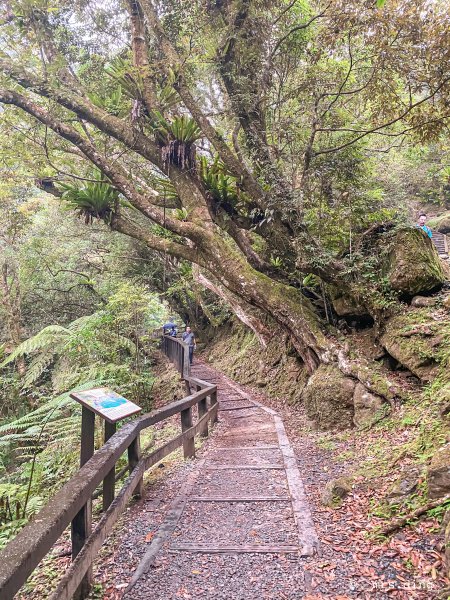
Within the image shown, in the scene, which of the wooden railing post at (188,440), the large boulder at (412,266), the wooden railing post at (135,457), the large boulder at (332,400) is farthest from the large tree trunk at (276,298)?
the wooden railing post at (135,457)

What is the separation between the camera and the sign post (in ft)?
8.34

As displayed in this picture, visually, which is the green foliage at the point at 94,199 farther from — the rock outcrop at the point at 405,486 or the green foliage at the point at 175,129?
the rock outcrop at the point at 405,486

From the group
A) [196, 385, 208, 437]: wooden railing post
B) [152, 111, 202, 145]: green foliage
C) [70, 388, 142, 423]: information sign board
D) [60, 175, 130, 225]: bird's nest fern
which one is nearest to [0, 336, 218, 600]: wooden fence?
[70, 388, 142, 423]: information sign board

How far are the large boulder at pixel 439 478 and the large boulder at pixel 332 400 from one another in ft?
10.4

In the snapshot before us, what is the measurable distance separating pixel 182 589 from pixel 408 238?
20.4 ft

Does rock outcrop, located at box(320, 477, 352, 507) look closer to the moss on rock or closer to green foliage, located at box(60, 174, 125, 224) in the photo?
green foliage, located at box(60, 174, 125, 224)

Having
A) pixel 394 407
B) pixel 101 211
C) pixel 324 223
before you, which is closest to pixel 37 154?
pixel 101 211

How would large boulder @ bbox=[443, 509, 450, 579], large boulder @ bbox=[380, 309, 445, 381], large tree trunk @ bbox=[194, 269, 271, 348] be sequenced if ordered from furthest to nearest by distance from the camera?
large tree trunk @ bbox=[194, 269, 271, 348] < large boulder @ bbox=[380, 309, 445, 381] < large boulder @ bbox=[443, 509, 450, 579]

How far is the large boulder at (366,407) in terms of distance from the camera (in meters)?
5.70

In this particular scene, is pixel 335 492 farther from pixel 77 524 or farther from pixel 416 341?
pixel 416 341

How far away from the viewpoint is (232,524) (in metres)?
3.56

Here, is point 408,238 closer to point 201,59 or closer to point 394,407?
point 394,407

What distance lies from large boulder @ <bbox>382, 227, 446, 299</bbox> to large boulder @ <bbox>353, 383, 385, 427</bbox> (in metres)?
1.90

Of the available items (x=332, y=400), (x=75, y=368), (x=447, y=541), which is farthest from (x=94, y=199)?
(x=447, y=541)
